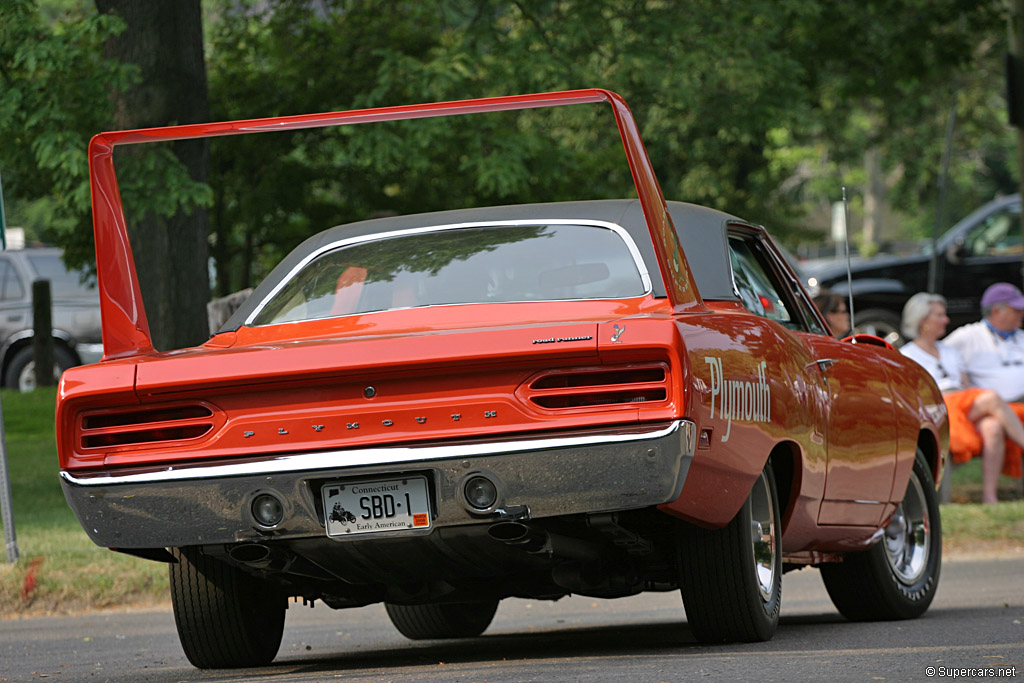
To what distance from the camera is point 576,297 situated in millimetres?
5477

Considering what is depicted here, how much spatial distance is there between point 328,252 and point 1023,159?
30.1ft

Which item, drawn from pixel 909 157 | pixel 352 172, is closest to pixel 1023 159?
pixel 352 172

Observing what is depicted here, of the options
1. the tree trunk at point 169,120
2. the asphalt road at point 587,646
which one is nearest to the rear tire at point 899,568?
the asphalt road at point 587,646

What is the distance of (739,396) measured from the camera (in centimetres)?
518

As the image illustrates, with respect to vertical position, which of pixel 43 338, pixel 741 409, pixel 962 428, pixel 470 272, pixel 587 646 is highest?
pixel 470 272

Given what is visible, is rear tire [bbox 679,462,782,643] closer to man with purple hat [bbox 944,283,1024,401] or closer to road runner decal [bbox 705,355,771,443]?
road runner decal [bbox 705,355,771,443]

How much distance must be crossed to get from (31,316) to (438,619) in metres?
15.5

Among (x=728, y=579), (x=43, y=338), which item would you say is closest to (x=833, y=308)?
(x=728, y=579)

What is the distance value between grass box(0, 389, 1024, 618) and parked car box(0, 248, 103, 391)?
20.0ft

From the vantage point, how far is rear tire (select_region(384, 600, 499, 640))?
23.2 ft

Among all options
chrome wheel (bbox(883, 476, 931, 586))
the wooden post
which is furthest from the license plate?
the wooden post

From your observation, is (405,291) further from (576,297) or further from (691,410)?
(691,410)

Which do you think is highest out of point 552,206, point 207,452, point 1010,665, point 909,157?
point 552,206

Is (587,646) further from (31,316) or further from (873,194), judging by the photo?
(873,194)
